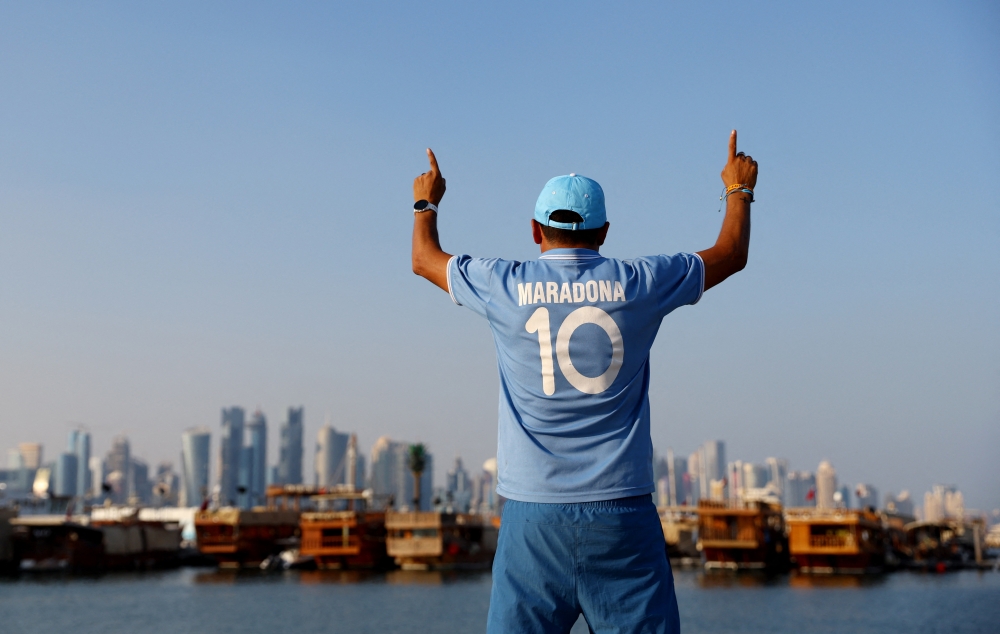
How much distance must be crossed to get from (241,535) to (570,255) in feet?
270

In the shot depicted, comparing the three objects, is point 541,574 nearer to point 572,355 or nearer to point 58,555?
point 572,355

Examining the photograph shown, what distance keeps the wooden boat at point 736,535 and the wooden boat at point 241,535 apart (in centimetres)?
3801

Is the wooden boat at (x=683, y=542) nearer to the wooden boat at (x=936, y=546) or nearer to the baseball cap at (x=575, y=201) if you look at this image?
the wooden boat at (x=936, y=546)

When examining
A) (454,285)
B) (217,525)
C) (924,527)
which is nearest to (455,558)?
(217,525)

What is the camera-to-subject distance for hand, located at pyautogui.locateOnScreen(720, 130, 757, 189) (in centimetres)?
328

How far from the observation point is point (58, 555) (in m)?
80.5

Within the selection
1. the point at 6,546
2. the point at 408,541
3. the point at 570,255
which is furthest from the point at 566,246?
the point at 6,546

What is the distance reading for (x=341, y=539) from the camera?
73125mm

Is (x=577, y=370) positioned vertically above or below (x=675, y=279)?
below

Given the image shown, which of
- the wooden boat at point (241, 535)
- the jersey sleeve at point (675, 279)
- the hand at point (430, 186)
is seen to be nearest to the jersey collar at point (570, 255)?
the jersey sleeve at point (675, 279)

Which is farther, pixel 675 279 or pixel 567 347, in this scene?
pixel 675 279

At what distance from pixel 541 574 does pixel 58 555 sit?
89224 millimetres

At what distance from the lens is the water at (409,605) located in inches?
1438

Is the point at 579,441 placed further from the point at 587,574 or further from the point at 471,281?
the point at 471,281
